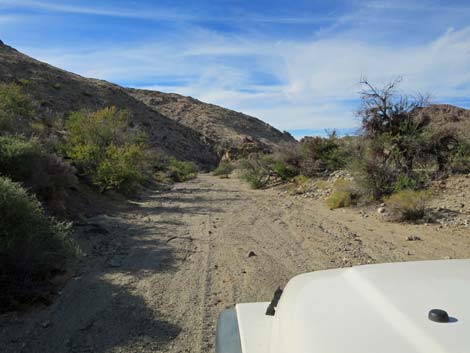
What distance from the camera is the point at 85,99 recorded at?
46312 mm

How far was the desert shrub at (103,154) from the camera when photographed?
16688 mm

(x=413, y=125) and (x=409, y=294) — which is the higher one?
(x=413, y=125)

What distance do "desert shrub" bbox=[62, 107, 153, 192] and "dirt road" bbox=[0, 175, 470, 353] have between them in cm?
326

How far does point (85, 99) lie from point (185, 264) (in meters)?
42.4

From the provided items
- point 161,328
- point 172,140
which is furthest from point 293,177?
point 172,140

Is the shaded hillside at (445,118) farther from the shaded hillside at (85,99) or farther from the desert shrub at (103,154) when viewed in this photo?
the shaded hillside at (85,99)

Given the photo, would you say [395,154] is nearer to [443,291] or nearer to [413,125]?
[413,125]

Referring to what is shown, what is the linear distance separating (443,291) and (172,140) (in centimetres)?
5344

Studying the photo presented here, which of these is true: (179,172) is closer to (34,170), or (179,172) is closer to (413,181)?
(413,181)

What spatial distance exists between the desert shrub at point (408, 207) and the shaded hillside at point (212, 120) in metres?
50.6

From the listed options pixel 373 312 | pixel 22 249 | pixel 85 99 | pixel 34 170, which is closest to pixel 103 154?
pixel 34 170

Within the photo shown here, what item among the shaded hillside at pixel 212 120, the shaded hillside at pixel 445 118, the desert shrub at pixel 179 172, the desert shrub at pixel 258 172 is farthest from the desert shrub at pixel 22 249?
the shaded hillside at pixel 212 120

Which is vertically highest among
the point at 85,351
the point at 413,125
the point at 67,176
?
the point at 413,125

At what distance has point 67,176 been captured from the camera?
477 inches
